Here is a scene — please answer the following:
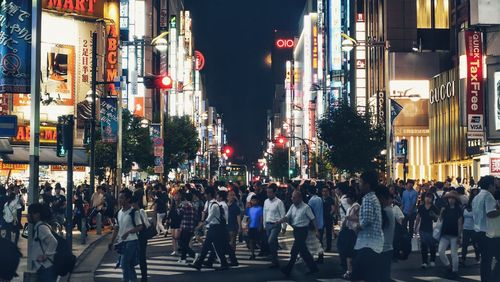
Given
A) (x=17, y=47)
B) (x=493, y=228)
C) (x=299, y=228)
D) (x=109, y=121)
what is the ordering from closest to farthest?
1. (x=493, y=228)
2. (x=299, y=228)
3. (x=17, y=47)
4. (x=109, y=121)

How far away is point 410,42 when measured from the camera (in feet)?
229

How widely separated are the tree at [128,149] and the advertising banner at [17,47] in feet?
81.1

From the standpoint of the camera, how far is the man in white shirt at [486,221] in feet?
46.9

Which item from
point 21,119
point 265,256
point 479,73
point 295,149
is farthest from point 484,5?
point 295,149

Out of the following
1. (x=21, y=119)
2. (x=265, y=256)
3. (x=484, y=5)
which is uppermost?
(x=484, y=5)

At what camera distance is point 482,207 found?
14.6 m

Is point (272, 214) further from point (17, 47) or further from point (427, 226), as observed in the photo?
point (17, 47)

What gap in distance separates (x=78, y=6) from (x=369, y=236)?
173 ft

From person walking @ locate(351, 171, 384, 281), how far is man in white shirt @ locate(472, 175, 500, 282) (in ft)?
11.7

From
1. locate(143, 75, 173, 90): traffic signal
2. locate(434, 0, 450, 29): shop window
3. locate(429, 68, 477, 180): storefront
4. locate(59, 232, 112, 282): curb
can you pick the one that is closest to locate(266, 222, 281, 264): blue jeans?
locate(59, 232, 112, 282): curb

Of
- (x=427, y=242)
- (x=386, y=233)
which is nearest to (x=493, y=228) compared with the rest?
(x=386, y=233)

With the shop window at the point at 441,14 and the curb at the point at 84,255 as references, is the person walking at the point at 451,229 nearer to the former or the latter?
the curb at the point at 84,255

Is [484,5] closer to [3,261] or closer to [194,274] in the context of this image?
[194,274]

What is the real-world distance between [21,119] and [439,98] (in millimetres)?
26671
